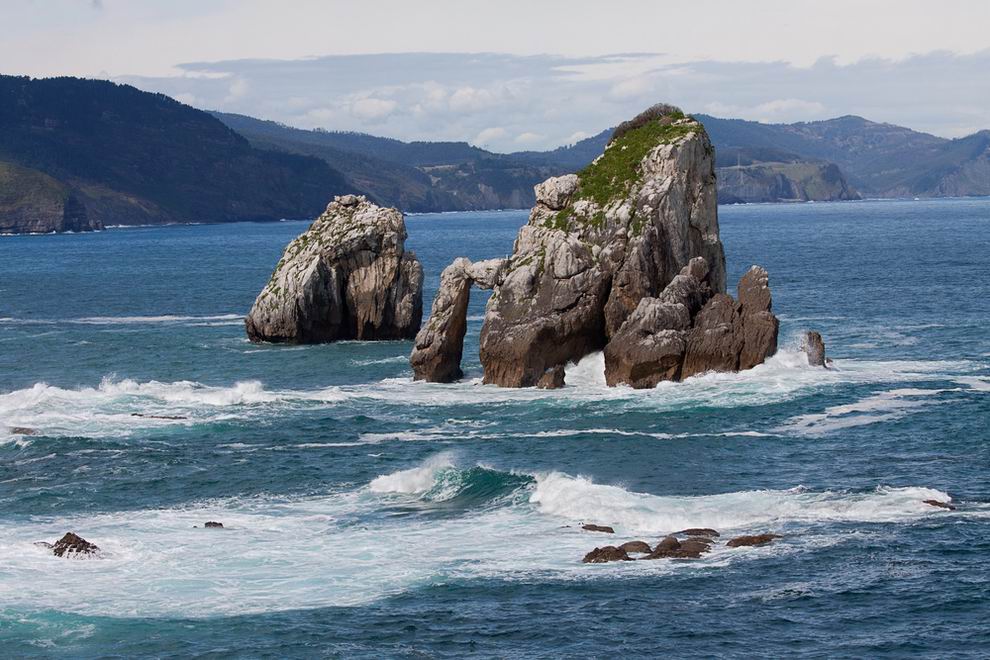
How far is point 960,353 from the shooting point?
67.4 metres

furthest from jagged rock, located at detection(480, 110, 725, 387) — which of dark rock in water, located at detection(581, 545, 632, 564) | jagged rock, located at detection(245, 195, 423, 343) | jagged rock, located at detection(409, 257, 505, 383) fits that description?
dark rock in water, located at detection(581, 545, 632, 564)

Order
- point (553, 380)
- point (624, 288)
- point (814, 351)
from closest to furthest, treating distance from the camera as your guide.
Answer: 1. point (553, 380)
2. point (814, 351)
3. point (624, 288)

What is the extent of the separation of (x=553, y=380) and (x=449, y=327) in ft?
18.3

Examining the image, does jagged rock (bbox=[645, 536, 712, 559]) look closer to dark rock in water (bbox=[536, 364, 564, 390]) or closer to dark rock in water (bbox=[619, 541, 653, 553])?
dark rock in water (bbox=[619, 541, 653, 553])

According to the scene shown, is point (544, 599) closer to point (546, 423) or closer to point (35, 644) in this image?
point (35, 644)

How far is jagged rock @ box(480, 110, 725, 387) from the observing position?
62.1 metres

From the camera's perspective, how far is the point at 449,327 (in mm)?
63656

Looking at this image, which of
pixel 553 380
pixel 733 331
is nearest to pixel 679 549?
pixel 553 380

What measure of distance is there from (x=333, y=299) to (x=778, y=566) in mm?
47831

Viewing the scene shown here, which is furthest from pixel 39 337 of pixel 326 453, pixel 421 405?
pixel 326 453

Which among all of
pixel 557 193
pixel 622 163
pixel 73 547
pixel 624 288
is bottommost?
pixel 73 547

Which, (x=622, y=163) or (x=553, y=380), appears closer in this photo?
(x=553, y=380)

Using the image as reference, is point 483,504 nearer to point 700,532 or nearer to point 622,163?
point 700,532

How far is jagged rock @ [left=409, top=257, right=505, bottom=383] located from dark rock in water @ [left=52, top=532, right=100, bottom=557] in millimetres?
27281
